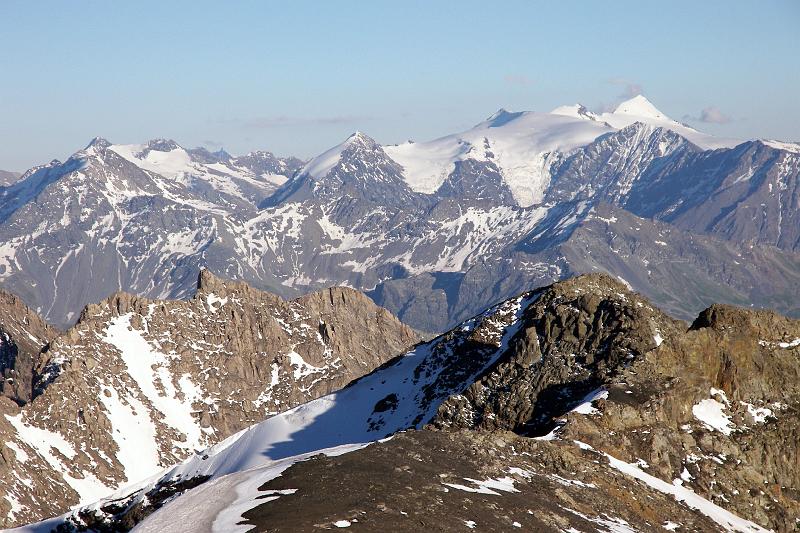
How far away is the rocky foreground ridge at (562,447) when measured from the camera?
6262 centimetres

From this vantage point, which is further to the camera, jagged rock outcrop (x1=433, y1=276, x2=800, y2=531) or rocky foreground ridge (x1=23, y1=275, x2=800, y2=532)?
jagged rock outcrop (x1=433, y1=276, x2=800, y2=531)

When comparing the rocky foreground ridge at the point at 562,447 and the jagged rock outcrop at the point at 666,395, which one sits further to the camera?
the jagged rock outcrop at the point at 666,395

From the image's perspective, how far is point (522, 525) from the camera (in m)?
61.9

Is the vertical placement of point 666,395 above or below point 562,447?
below

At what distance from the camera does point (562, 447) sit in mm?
85188

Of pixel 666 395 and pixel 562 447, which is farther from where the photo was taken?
pixel 666 395

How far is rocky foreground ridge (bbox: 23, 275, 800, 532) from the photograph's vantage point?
62.6 meters

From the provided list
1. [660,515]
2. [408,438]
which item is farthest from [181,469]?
[660,515]

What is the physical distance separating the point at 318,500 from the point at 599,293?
336ft

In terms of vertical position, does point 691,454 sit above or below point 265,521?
below

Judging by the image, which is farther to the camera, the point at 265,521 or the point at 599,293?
the point at 599,293

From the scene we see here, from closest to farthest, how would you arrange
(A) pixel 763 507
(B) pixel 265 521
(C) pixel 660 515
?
(B) pixel 265 521 → (C) pixel 660 515 → (A) pixel 763 507

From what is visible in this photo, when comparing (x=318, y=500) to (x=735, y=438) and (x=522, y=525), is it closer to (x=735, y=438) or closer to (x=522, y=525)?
(x=522, y=525)

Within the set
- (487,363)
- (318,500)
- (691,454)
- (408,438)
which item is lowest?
(487,363)
